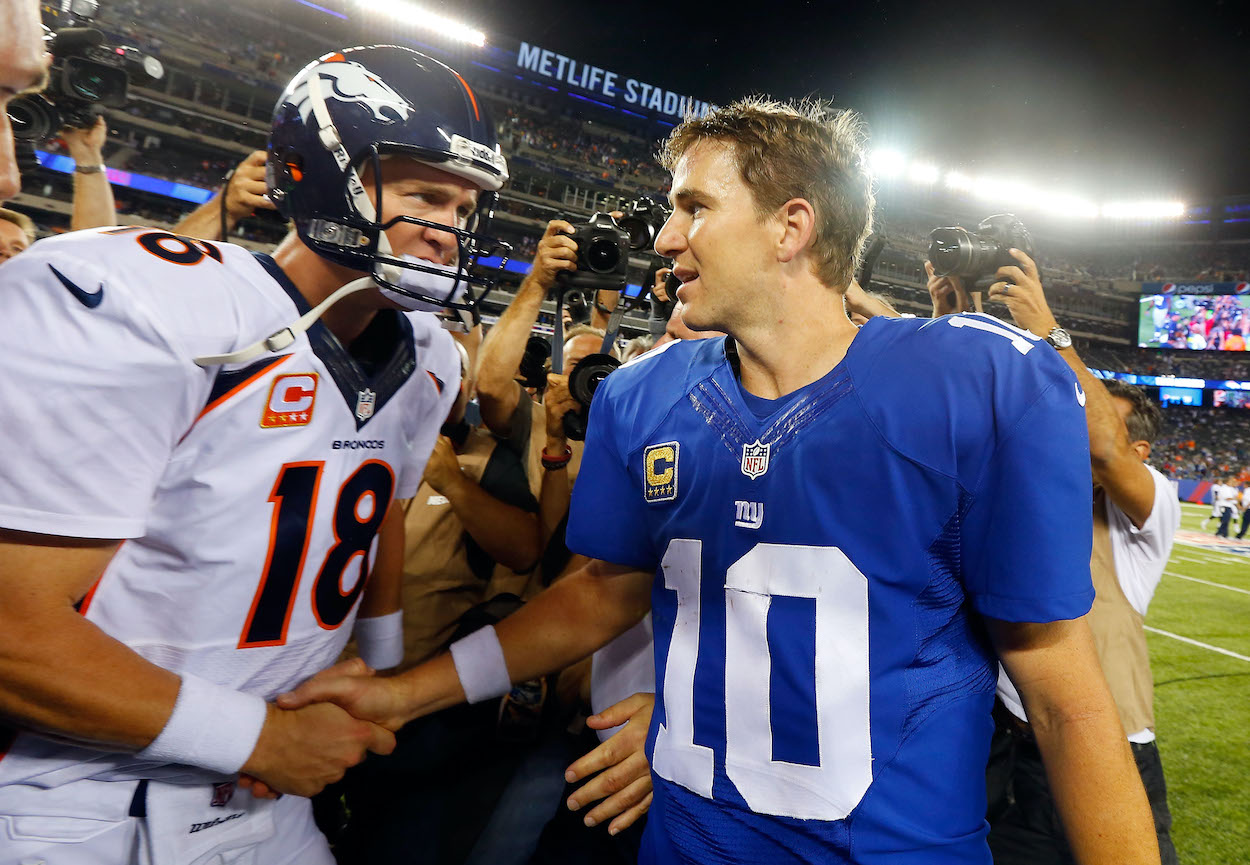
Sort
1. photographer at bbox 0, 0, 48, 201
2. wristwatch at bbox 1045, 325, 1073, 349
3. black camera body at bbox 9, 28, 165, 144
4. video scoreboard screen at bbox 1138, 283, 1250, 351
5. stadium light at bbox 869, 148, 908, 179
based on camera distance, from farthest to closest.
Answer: video scoreboard screen at bbox 1138, 283, 1250, 351 < stadium light at bbox 869, 148, 908, 179 < black camera body at bbox 9, 28, 165, 144 < wristwatch at bbox 1045, 325, 1073, 349 < photographer at bbox 0, 0, 48, 201

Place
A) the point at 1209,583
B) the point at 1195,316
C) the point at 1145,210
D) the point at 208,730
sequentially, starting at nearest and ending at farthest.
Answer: the point at 208,730
the point at 1209,583
the point at 1195,316
the point at 1145,210

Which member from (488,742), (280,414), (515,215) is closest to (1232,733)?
(488,742)

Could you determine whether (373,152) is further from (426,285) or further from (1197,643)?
(1197,643)

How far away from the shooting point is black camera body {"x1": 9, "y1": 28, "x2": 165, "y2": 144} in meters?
3.08

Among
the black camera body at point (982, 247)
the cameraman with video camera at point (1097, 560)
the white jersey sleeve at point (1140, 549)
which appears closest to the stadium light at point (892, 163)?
the black camera body at point (982, 247)

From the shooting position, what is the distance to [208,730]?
1098mm

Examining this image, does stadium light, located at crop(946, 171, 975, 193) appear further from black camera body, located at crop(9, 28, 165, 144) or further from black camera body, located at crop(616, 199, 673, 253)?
black camera body, located at crop(9, 28, 165, 144)

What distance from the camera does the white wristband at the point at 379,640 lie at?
1.78 m

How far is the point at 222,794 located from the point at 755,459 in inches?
46.1

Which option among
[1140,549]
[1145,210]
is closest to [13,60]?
[1140,549]

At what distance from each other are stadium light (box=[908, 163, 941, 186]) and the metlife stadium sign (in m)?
9.39

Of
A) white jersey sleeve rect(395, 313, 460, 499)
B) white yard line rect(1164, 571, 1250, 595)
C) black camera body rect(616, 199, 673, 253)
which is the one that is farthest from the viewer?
white yard line rect(1164, 571, 1250, 595)

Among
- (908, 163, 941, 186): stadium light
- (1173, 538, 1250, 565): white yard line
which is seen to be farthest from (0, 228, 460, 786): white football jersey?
(908, 163, 941, 186): stadium light

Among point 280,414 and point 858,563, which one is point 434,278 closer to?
point 280,414
